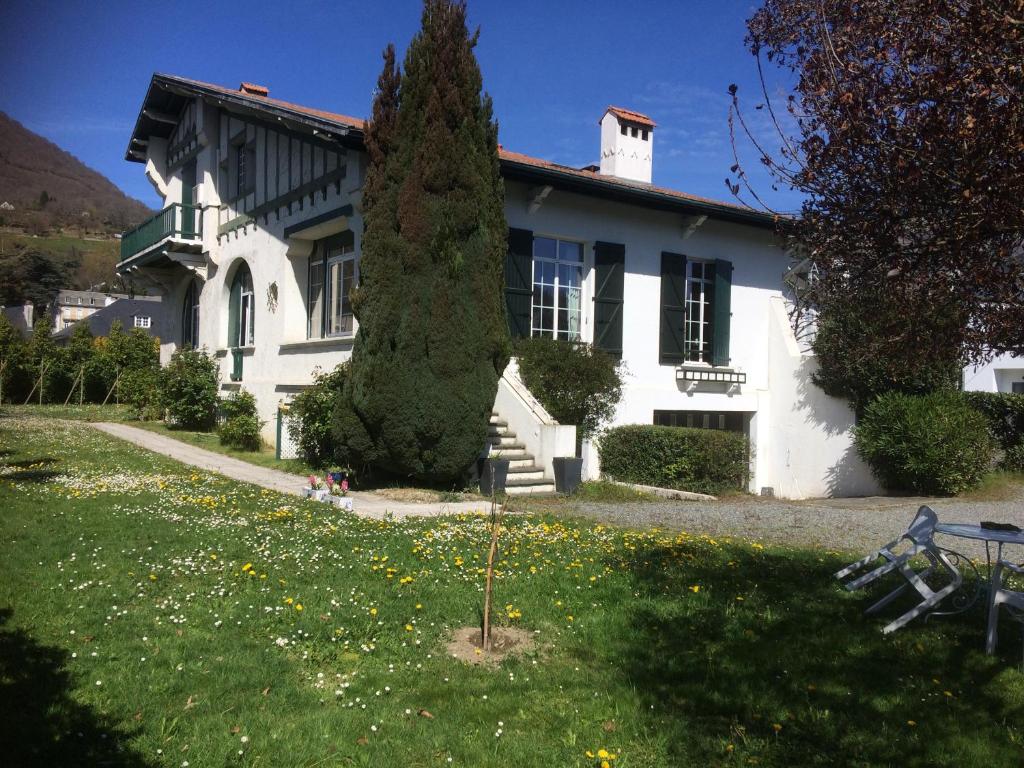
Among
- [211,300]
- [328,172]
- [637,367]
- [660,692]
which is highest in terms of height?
[328,172]

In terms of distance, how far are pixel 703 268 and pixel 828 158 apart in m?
11.9

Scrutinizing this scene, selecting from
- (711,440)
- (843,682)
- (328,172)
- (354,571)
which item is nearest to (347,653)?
(354,571)

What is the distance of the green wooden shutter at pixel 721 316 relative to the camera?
16.1 m

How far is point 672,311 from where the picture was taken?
1562cm

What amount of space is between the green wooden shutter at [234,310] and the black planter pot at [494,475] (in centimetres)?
1049

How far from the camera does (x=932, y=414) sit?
42.6 feet

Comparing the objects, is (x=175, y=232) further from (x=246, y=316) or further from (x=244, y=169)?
(x=246, y=316)

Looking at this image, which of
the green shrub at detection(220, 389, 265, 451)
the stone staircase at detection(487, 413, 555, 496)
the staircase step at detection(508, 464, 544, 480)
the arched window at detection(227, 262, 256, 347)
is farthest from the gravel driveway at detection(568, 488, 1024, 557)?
the arched window at detection(227, 262, 256, 347)

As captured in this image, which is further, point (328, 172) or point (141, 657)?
point (328, 172)

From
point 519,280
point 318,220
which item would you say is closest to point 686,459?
point 519,280

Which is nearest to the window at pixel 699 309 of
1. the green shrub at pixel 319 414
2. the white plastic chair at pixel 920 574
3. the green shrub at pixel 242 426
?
the green shrub at pixel 319 414

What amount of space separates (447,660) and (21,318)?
30.0m

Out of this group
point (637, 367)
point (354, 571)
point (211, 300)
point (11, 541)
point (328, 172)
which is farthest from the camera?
point (211, 300)

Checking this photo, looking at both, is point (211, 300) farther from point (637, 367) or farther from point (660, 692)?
point (660, 692)
